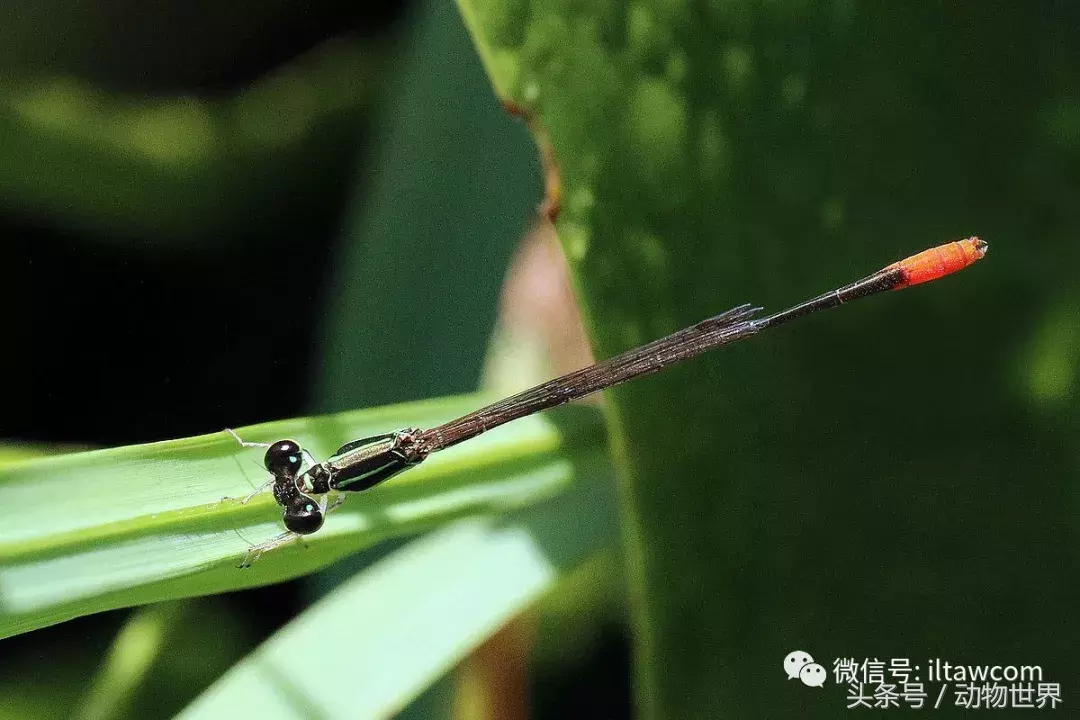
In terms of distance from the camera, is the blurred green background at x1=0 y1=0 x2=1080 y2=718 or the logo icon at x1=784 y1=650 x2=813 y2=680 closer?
the blurred green background at x1=0 y1=0 x2=1080 y2=718

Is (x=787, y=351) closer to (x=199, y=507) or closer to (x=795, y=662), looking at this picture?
(x=795, y=662)

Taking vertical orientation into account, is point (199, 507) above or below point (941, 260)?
below

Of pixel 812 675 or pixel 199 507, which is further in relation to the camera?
pixel 812 675

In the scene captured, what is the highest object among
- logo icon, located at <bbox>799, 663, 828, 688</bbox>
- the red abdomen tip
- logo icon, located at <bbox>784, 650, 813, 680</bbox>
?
the red abdomen tip

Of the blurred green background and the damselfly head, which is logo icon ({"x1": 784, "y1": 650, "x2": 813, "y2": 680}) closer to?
the blurred green background

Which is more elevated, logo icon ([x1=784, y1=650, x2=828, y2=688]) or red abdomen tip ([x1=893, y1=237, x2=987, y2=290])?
red abdomen tip ([x1=893, y1=237, x2=987, y2=290])

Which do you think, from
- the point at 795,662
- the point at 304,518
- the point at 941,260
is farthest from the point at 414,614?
the point at 941,260

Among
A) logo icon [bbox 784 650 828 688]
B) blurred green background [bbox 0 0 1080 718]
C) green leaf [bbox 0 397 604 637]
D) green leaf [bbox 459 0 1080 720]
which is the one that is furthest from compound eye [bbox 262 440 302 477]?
logo icon [bbox 784 650 828 688]
